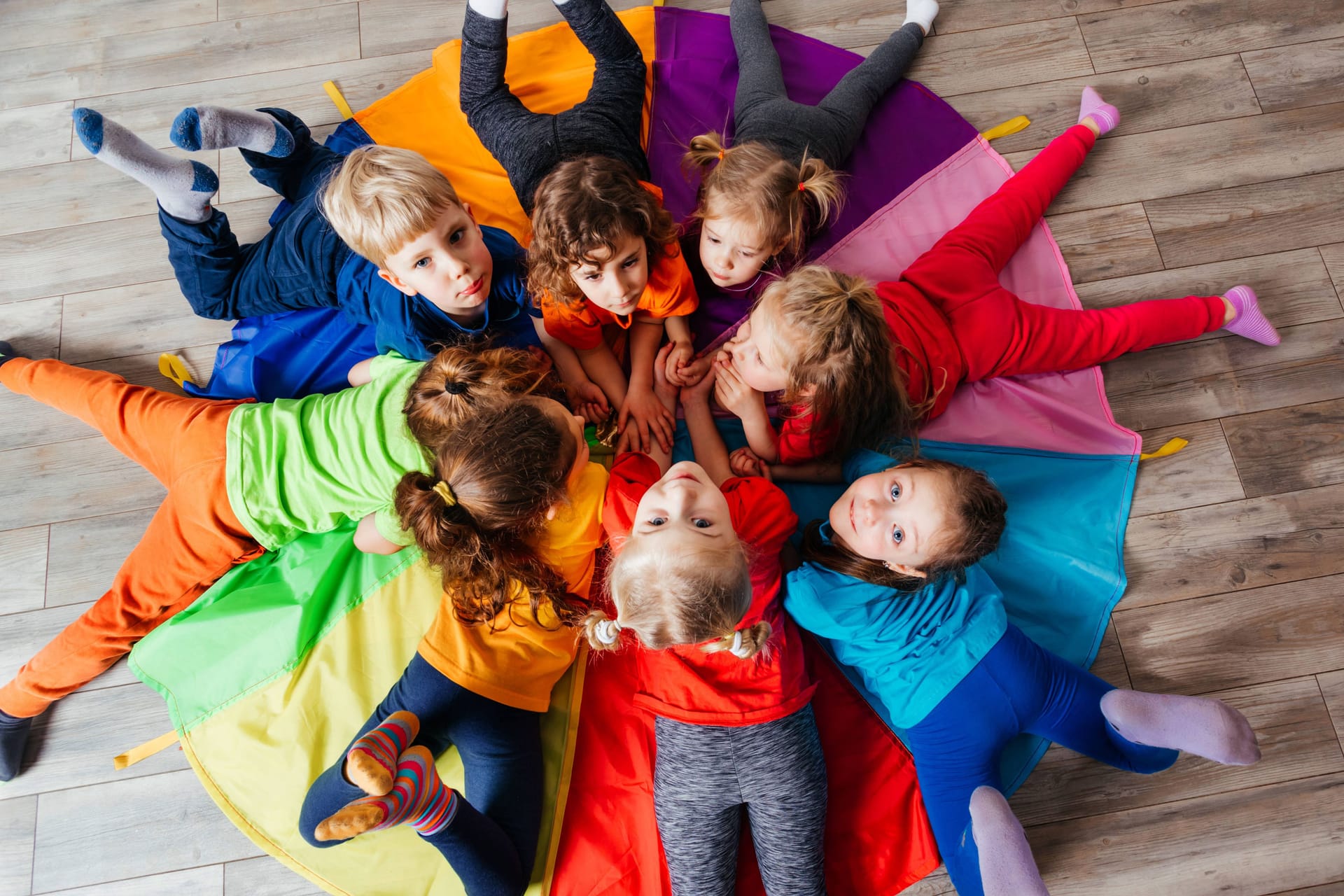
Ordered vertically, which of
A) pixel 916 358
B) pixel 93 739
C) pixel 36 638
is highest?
pixel 916 358

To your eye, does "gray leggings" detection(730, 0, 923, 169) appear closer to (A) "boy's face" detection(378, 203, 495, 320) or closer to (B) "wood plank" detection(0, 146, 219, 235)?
(A) "boy's face" detection(378, 203, 495, 320)

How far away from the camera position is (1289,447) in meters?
1.78

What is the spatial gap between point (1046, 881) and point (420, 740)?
1272mm

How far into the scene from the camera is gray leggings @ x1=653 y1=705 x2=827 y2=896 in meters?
1.43

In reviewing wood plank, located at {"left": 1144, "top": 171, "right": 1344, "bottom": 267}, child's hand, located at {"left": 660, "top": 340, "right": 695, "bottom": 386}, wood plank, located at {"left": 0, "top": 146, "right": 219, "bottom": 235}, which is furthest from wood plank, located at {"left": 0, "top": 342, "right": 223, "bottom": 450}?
wood plank, located at {"left": 1144, "top": 171, "right": 1344, "bottom": 267}

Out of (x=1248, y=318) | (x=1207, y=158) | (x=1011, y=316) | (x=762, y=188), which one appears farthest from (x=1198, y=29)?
(x=762, y=188)

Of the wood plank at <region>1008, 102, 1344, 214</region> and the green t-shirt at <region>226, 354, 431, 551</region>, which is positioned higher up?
the wood plank at <region>1008, 102, 1344, 214</region>

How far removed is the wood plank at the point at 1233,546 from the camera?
1711 millimetres

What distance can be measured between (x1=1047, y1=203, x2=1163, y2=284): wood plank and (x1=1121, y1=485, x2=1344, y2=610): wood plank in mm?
589

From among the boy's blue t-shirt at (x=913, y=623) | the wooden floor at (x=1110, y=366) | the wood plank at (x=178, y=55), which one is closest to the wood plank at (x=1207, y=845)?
the wooden floor at (x=1110, y=366)

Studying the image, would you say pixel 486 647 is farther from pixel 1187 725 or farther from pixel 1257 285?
pixel 1257 285

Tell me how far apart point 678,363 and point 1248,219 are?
1.44 metres

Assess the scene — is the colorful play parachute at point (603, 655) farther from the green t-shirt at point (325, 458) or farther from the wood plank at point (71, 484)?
the wood plank at point (71, 484)

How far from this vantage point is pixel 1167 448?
5.75 feet
